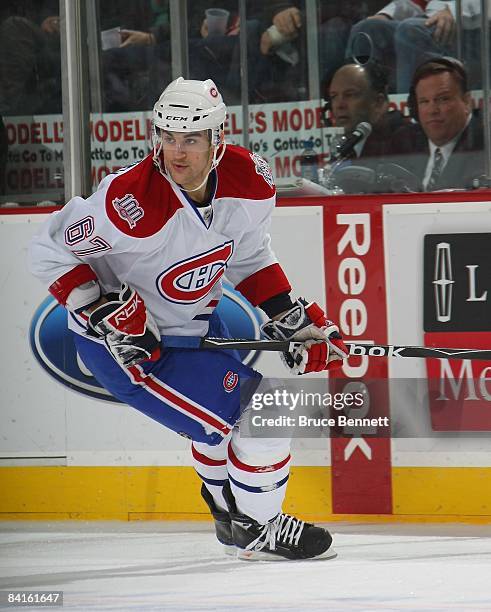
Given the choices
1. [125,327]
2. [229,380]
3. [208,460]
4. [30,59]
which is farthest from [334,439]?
[30,59]

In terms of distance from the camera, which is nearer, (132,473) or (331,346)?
(331,346)

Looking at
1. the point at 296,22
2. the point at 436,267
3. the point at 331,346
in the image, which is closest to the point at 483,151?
the point at 436,267

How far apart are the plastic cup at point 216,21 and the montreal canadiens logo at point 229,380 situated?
1.25 m

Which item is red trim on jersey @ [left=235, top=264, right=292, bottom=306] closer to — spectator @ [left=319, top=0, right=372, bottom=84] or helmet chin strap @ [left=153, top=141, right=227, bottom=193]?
helmet chin strap @ [left=153, top=141, right=227, bottom=193]

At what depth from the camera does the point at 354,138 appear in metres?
3.50

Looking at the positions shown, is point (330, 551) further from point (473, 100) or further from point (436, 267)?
point (473, 100)

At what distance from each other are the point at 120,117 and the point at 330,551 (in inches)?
56.8

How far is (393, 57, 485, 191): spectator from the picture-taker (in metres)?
3.41

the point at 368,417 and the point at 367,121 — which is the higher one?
the point at 367,121

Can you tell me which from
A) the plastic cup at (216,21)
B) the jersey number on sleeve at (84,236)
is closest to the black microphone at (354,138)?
the plastic cup at (216,21)

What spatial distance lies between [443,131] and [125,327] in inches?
50.3

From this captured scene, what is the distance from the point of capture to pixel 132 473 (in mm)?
3545

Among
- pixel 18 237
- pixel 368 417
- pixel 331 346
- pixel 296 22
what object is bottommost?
pixel 368 417

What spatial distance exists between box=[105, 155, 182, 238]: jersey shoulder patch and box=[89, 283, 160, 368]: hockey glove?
16 centimetres
